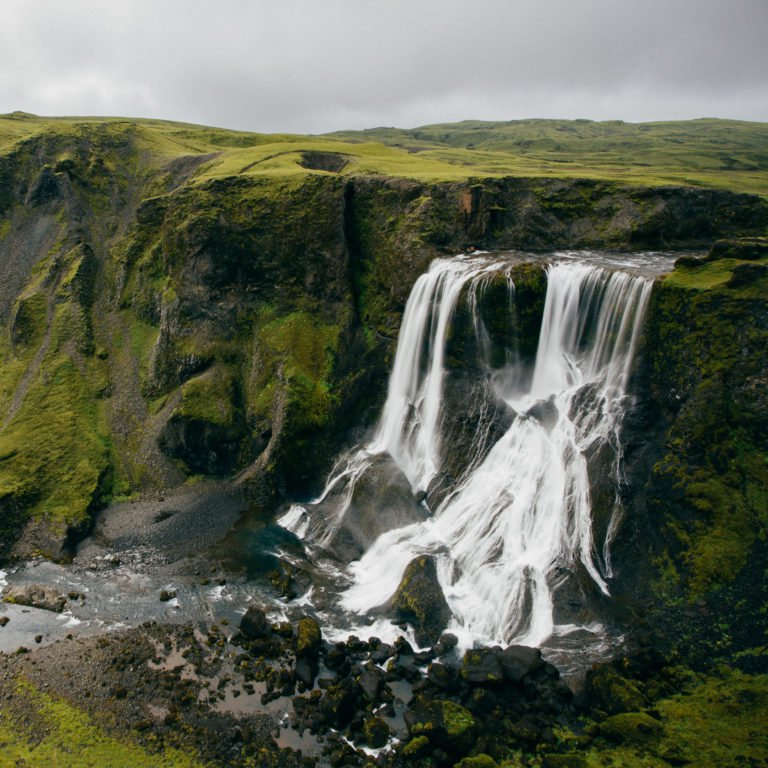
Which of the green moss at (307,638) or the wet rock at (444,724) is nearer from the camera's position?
the wet rock at (444,724)

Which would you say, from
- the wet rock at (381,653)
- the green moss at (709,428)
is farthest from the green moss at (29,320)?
the green moss at (709,428)

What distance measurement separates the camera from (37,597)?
86.8 feet

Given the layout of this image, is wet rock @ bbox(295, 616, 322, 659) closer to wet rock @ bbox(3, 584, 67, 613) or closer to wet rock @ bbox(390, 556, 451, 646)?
wet rock @ bbox(390, 556, 451, 646)

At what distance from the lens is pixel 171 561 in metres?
29.7

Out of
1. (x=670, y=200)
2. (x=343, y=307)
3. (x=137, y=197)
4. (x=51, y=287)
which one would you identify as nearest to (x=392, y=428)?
(x=343, y=307)

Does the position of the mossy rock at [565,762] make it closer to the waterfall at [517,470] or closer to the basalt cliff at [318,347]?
the waterfall at [517,470]

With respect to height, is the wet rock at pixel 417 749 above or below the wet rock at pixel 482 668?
below

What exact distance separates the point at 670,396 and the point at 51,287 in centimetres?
4690

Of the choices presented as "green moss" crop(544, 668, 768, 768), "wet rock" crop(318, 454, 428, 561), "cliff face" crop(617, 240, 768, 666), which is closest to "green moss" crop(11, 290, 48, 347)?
"wet rock" crop(318, 454, 428, 561)

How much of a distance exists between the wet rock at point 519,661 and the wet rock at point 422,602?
324 centimetres

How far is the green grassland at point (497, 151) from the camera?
156 ft

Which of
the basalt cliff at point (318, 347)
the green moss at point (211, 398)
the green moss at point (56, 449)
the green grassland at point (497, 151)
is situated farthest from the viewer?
the green grassland at point (497, 151)

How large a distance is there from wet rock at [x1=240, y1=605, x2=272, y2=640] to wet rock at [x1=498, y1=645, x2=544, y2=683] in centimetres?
968

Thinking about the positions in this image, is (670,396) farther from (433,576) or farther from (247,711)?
(247,711)
